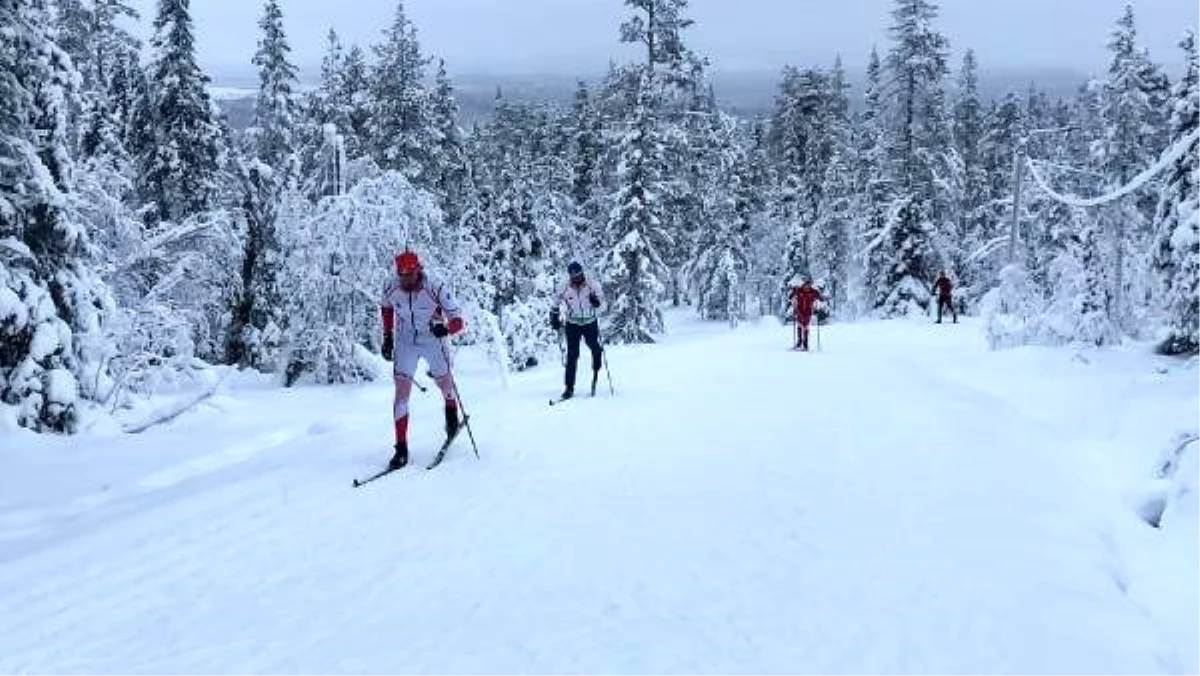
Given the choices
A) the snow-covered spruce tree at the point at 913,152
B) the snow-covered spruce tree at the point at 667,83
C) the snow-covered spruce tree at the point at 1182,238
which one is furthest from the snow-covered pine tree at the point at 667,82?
the snow-covered spruce tree at the point at 1182,238

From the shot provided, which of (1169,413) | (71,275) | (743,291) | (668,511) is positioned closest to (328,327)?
(71,275)

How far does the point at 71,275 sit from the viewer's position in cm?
1295

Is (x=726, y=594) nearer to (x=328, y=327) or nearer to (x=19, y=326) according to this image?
(x=19, y=326)

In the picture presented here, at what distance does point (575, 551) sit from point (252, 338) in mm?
21653

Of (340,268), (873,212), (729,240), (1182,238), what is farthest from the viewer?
(729,240)

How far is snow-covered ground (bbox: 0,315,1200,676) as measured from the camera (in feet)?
17.0

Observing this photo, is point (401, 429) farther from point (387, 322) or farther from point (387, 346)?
point (387, 322)

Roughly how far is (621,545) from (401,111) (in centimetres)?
3912

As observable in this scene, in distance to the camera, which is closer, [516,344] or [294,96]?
[516,344]

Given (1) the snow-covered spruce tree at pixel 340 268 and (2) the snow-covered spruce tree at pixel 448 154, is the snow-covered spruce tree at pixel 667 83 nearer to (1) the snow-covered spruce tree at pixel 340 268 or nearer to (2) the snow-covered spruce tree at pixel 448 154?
(2) the snow-covered spruce tree at pixel 448 154

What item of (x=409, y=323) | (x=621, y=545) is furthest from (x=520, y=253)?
(x=621, y=545)

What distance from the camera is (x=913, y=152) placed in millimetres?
40938

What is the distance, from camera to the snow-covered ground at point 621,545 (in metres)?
5.19

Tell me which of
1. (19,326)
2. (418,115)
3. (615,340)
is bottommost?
(615,340)
